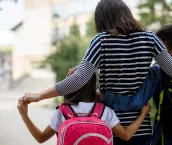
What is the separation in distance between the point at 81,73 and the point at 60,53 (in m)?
8.88

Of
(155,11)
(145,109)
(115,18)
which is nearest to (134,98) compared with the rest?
(145,109)

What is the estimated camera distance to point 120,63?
1.12 m

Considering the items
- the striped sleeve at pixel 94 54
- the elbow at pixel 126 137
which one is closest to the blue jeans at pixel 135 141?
the elbow at pixel 126 137

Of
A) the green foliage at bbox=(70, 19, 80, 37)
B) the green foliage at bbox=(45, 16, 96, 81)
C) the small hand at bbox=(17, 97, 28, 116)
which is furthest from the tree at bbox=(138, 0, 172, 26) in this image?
the green foliage at bbox=(70, 19, 80, 37)

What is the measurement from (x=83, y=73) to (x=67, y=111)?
0.41 ft

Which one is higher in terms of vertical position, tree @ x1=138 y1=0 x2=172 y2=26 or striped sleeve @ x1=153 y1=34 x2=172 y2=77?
striped sleeve @ x1=153 y1=34 x2=172 y2=77

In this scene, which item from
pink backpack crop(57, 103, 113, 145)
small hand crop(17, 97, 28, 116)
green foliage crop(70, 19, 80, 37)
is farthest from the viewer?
green foliage crop(70, 19, 80, 37)

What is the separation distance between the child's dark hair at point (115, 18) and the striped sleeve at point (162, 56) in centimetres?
7

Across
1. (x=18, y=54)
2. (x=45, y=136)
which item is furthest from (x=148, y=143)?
(x=18, y=54)

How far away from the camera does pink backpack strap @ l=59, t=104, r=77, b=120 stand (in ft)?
3.59

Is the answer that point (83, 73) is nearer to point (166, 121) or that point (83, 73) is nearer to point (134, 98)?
point (134, 98)

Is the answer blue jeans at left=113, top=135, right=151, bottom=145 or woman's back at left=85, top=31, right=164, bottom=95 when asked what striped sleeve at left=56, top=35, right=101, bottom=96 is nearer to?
woman's back at left=85, top=31, right=164, bottom=95

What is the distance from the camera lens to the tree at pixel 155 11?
4.39 meters

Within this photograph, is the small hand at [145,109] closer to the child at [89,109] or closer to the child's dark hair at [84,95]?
the child at [89,109]
